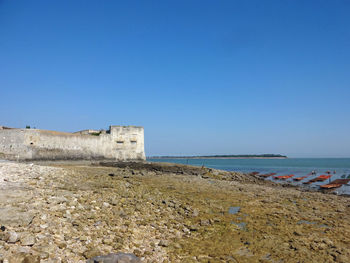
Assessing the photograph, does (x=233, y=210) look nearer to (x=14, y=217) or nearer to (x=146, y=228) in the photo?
(x=146, y=228)

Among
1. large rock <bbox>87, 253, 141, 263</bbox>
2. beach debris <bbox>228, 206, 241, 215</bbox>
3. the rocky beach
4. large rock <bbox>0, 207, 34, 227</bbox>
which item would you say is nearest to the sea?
beach debris <bbox>228, 206, 241, 215</bbox>

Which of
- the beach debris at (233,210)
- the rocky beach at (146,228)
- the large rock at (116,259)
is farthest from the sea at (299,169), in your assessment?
the large rock at (116,259)

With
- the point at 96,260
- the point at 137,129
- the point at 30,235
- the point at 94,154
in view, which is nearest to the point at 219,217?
the point at 96,260

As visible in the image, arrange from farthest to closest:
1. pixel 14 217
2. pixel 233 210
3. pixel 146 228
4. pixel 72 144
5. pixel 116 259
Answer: pixel 72 144
pixel 233 210
pixel 146 228
pixel 14 217
pixel 116 259

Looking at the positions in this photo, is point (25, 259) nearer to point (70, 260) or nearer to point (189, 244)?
point (70, 260)

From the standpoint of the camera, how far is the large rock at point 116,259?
422cm

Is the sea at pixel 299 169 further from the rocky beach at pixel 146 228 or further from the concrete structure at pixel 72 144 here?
the concrete structure at pixel 72 144

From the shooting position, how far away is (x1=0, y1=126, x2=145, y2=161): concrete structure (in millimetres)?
21578

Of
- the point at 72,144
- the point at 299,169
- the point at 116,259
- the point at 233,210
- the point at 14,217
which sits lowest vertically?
the point at 299,169

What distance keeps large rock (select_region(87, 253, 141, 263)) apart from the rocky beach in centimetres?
3

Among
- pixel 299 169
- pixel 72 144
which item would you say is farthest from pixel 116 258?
pixel 299 169

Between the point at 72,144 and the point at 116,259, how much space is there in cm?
2347

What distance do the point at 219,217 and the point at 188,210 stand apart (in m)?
1.04

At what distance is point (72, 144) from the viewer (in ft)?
84.1
